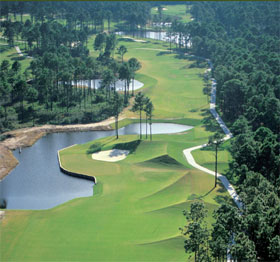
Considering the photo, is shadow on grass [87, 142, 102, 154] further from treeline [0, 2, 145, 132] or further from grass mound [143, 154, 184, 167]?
treeline [0, 2, 145, 132]

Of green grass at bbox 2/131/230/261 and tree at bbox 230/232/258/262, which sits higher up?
tree at bbox 230/232/258/262

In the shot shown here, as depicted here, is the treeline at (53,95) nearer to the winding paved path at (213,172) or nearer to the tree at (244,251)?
the winding paved path at (213,172)

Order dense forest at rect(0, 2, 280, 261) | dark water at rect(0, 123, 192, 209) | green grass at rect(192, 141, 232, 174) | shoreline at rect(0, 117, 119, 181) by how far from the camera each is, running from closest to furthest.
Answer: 1. dense forest at rect(0, 2, 280, 261)
2. dark water at rect(0, 123, 192, 209)
3. green grass at rect(192, 141, 232, 174)
4. shoreline at rect(0, 117, 119, 181)

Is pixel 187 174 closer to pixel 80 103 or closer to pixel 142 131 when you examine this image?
pixel 142 131

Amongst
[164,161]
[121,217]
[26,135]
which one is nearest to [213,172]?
[164,161]

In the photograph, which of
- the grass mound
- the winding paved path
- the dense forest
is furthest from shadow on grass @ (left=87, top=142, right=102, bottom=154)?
the winding paved path

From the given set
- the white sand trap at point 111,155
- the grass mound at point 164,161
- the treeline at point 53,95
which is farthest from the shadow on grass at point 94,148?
the treeline at point 53,95

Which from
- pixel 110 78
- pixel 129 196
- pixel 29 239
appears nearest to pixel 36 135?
pixel 110 78
